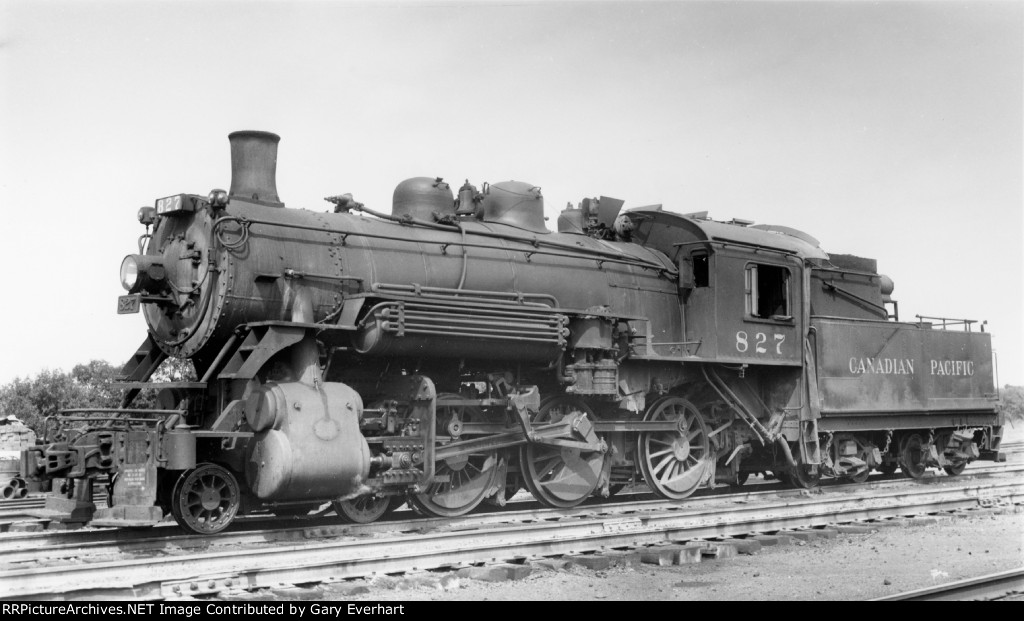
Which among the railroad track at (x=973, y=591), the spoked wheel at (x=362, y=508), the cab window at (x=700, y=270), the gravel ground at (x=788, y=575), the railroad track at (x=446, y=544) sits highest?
the cab window at (x=700, y=270)

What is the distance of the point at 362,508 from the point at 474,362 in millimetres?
1958

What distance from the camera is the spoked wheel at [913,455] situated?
50.7 feet

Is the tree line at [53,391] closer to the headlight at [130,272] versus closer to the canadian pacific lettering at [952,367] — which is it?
the headlight at [130,272]

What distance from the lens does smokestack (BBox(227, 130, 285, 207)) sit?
10.4 m

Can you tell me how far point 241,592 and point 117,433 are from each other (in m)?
2.82

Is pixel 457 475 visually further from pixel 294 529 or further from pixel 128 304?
pixel 128 304

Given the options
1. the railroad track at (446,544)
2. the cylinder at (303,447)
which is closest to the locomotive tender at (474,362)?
the cylinder at (303,447)

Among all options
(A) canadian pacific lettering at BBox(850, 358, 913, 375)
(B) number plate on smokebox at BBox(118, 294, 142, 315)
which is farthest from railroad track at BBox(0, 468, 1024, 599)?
(B) number plate on smokebox at BBox(118, 294, 142, 315)

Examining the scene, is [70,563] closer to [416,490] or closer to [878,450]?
[416,490]

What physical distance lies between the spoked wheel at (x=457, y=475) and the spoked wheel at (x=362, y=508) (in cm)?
33

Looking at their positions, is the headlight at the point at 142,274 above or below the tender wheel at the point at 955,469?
above

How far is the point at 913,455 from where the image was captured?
15727mm

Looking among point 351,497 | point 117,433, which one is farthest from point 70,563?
point 351,497

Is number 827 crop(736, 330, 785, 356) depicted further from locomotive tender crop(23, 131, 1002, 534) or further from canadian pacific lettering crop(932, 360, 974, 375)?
canadian pacific lettering crop(932, 360, 974, 375)
